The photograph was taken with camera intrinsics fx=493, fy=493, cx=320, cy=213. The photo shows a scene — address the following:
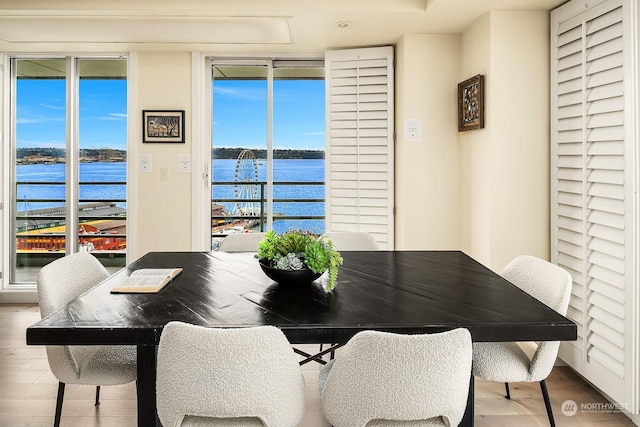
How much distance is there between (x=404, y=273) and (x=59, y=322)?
147 centimetres

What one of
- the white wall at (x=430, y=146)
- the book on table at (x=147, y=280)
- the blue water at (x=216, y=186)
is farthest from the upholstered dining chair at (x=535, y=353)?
the blue water at (x=216, y=186)

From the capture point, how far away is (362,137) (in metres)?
4.30

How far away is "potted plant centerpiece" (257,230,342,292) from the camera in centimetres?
198

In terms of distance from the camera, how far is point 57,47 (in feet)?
14.0

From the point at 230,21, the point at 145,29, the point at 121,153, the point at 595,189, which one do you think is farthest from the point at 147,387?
the point at 121,153

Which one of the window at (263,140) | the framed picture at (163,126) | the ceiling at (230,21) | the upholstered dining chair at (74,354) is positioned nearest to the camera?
the upholstered dining chair at (74,354)

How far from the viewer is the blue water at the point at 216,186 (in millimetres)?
4715

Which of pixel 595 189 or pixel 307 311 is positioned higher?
pixel 595 189

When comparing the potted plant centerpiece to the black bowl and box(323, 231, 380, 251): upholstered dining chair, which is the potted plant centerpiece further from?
box(323, 231, 380, 251): upholstered dining chair

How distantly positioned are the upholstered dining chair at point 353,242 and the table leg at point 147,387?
1.81 meters

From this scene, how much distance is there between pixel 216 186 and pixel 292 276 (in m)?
2.89

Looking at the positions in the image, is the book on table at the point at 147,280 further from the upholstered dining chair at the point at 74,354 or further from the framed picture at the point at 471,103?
the framed picture at the point at 471,103

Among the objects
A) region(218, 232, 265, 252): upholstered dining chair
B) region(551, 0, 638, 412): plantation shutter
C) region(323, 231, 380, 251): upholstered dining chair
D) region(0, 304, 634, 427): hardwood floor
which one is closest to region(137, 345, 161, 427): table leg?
region(0, 304, 634, 427): hardwood floor

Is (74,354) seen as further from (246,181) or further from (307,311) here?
(246,181)
